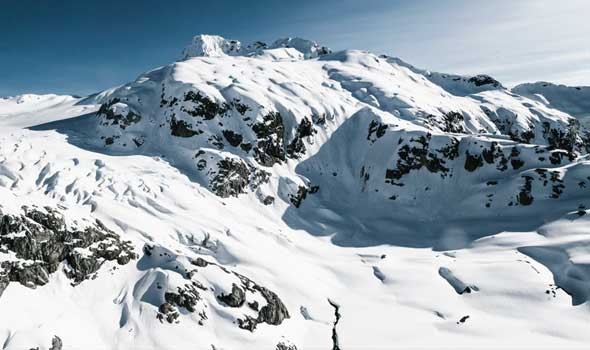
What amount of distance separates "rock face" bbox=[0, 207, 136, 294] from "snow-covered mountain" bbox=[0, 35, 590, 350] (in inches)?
6.1

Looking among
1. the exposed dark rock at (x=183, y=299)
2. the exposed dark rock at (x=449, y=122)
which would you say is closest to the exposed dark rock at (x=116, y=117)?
the exposed dark rock at (x=183, y=299)

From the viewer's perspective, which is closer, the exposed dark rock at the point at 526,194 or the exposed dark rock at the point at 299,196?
the exposed dark rock at the point at 526,194

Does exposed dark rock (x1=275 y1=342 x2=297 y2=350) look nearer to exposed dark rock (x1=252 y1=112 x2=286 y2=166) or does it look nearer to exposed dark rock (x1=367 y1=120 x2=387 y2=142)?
exposed dark rock (x1=252 y1=112 x2=286 y2=166)

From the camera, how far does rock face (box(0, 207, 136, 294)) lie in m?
36.3

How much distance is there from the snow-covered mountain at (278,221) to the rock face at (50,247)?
154mm

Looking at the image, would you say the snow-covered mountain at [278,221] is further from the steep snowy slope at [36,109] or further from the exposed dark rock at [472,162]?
the steep snowy slope at [36,109]

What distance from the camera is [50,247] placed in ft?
128

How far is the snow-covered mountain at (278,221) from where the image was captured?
39438mm

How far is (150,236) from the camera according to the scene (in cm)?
5041

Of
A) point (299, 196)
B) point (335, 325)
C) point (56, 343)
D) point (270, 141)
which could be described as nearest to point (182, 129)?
point (270, 141)

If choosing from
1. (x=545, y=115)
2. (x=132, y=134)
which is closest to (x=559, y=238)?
(x=132, y=134)

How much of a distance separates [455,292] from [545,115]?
5023 inches

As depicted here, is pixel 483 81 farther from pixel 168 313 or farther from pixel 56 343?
pixel 56 343

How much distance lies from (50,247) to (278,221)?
141 ft
